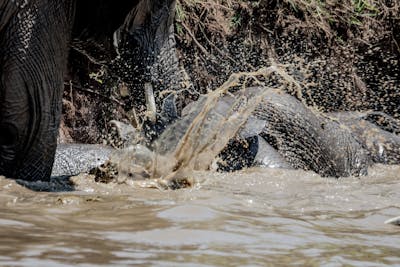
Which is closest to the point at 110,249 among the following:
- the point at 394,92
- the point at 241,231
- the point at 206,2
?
the point at 241,231

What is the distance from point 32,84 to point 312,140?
4.65 m

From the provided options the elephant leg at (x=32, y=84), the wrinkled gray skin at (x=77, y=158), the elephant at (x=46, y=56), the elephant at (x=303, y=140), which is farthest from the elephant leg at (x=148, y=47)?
the elephant at (x=303, y=140)

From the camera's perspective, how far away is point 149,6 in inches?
191

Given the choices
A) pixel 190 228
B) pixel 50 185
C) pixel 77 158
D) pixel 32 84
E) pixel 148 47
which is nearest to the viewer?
pixel 190 228

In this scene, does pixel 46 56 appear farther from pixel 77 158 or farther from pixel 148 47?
pixel 77 158

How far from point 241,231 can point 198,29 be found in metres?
6.22

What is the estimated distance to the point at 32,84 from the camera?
4.15 m

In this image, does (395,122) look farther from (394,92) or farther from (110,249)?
(110,249)

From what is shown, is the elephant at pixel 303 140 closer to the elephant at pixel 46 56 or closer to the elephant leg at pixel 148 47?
the elephant leg at pixel 148 47

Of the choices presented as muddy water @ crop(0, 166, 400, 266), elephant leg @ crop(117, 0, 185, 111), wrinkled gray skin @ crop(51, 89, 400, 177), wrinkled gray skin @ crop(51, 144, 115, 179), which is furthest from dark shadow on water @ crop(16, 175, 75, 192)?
→ wrinkled gray skin @ crop(51, 89, 400, 177)

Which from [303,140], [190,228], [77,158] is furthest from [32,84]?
[303,140]

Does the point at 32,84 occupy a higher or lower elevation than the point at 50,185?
higher

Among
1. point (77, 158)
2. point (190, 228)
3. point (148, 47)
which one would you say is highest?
point (148, 47)

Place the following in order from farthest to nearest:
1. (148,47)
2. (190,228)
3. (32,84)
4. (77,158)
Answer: (77,158) < (148,47) < (32,84) < (190,228)
